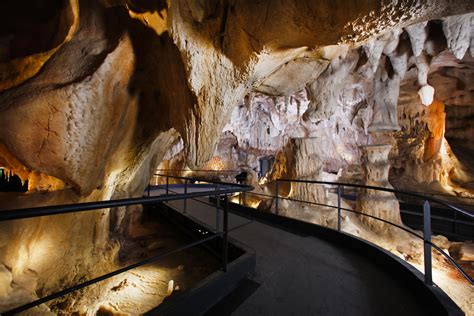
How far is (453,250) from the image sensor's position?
6.84 meters

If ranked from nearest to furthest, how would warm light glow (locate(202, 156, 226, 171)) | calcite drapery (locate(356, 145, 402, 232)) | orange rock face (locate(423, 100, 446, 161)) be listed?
calcite drapery (locate(356, 145, 402, 232)) < orange rock face (locate(423, 100, 446, 161)) < warm light glow (locate(202, 156, 226, 171))

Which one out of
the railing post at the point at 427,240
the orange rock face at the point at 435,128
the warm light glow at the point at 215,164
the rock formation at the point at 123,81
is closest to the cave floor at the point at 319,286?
the railing post at the point at 427,240

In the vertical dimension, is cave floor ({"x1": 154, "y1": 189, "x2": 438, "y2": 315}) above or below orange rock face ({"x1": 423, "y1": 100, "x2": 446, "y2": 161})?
below

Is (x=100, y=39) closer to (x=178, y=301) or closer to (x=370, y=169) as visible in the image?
(x=178, y=301)

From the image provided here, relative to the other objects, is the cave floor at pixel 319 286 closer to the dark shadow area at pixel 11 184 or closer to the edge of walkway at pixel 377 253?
the edge of walkway at pixel 377 253

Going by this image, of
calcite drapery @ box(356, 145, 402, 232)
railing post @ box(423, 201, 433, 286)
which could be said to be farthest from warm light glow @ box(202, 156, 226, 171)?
railing post @ box(423, 201, 433, 286)

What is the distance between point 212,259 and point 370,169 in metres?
Result: 7.26

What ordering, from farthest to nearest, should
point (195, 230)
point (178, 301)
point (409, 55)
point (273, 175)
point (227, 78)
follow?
point (273, 175)
point (409, 55)
point (195, 230)
point (227, 78)
point (178, 301)

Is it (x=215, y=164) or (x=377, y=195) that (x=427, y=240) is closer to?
(x=377, y=195)

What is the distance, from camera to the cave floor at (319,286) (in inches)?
76.1

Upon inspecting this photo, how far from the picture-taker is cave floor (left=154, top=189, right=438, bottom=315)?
1933mm

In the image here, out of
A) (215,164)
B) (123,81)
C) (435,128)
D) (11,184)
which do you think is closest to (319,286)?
(123,81)

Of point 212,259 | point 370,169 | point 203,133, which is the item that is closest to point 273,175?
point 370,169

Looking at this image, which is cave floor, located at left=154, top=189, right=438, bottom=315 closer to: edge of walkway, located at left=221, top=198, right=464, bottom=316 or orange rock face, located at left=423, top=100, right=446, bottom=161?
edge of walkway, located at left=221, top=198, right=464, bottom=316
